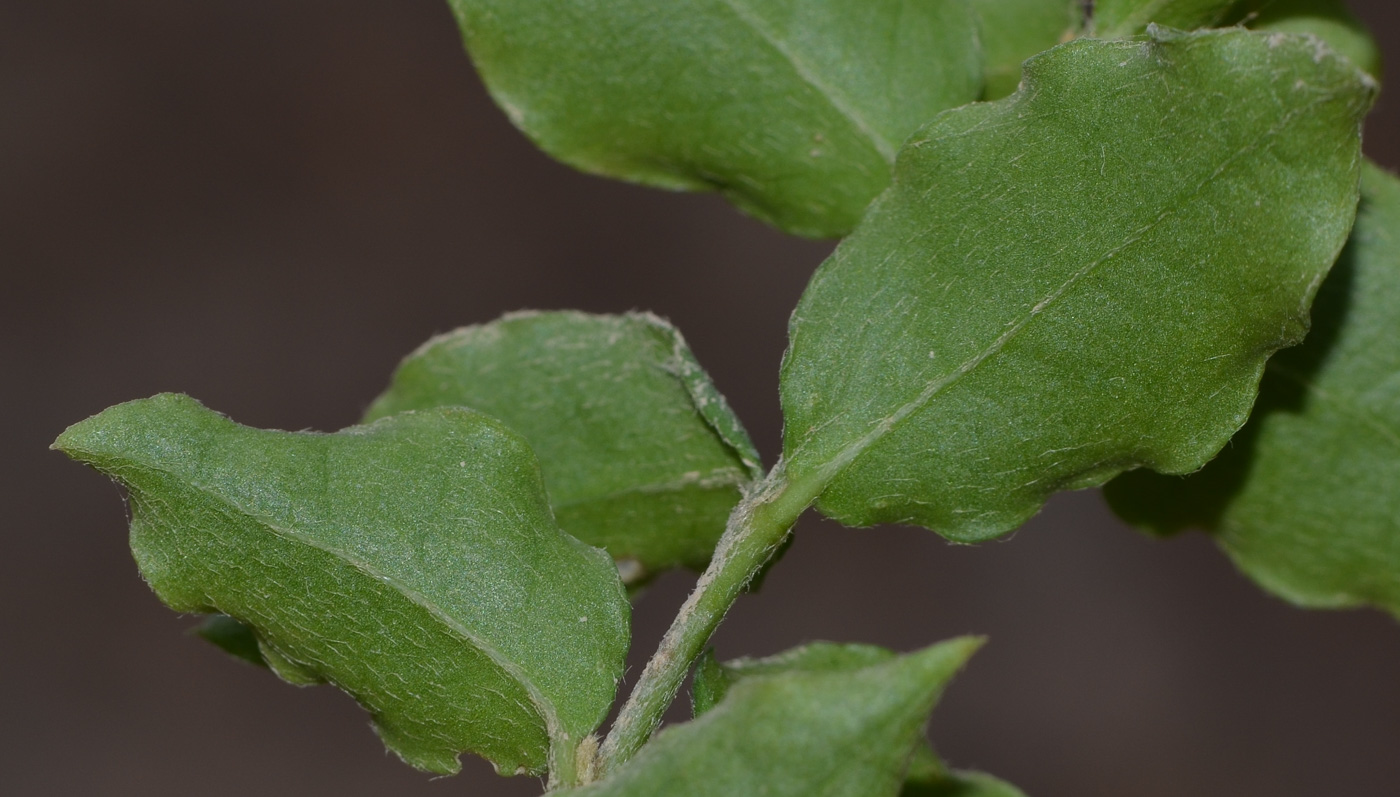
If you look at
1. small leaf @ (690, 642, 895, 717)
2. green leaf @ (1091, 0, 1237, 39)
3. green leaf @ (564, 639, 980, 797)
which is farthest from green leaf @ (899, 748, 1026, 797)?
green leaf @ (1091, 0, 1237, 39)

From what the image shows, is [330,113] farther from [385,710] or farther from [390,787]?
[385,710]

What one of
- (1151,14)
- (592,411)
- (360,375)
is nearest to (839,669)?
(592,411)

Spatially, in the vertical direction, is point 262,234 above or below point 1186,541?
above

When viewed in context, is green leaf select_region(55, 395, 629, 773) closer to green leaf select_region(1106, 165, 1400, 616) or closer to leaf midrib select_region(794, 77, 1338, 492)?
leaf midrib select_region(794, 77, 1338, 492)

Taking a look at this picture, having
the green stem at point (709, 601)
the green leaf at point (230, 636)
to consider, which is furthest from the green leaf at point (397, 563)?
the green leaf at point (230, 636)

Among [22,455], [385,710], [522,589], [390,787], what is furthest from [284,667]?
[22,455]
